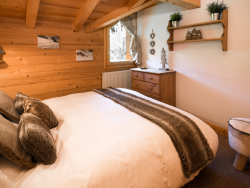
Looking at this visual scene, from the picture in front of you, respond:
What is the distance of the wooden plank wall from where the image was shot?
9.07 ft

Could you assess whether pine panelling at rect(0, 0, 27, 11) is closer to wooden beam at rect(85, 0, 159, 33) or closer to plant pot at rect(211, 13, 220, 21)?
wooden beam at rect(85, 0, 159, 33)

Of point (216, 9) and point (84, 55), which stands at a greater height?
point (216, 9)

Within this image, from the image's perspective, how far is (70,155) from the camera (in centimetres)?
126

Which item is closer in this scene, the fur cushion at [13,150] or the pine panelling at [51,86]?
the fur cushion at [13,150]

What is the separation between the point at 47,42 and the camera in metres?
3.03

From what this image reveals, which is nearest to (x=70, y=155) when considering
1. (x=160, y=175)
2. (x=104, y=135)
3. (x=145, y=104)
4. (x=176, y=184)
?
(x=104, y=135)

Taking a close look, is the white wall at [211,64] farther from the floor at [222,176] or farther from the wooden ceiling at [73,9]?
the floor at [222,176]

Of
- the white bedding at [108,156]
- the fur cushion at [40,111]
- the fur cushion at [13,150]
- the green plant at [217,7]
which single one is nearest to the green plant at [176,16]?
the green plant at [217,7]

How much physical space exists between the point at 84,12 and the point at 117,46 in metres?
1.35

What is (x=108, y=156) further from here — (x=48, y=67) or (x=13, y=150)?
(x=48, y=67)

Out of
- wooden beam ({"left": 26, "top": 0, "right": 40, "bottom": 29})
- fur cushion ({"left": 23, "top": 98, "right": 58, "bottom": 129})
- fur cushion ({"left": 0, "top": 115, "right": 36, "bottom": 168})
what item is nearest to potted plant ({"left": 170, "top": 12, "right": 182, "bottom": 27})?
wooden beam ({"left": 26, "top": 0, "right": 40, "bottom": 29})

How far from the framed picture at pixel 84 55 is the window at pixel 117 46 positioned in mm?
353

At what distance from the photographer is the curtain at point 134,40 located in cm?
392

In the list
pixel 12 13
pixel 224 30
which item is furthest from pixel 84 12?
pixel 224 30
